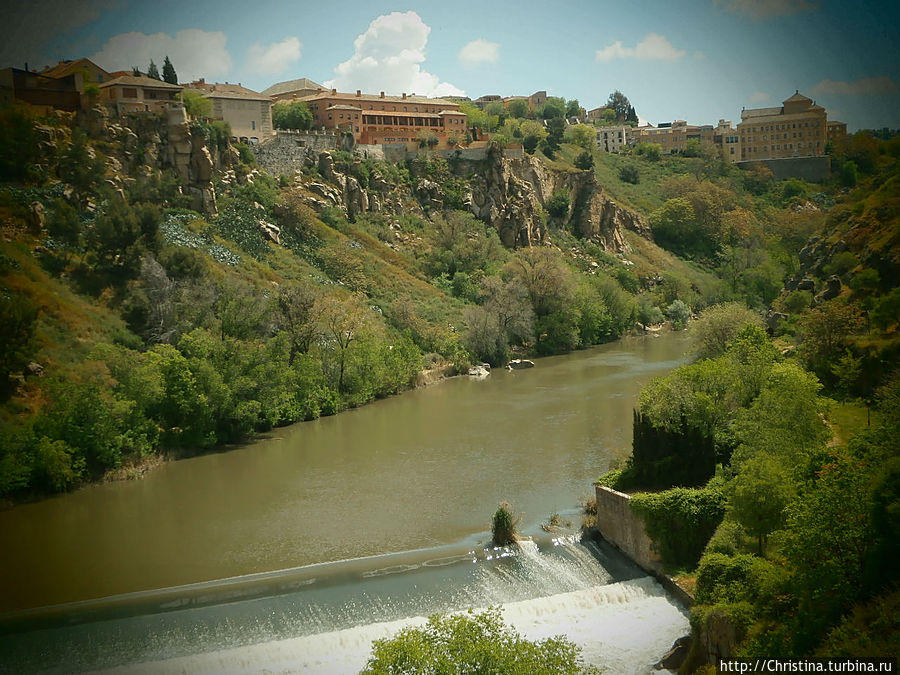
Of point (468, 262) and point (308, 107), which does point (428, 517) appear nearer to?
point (468, 262)

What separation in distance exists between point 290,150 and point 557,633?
192 feet

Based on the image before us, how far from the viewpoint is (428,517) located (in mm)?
25781

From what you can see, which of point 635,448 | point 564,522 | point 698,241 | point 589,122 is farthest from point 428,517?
point 589,122

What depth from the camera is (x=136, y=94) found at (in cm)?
5612

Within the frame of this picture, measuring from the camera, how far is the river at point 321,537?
769 inches

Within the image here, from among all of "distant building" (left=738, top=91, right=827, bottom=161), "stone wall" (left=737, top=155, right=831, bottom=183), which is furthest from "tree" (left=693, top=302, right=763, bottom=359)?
"distant building" (left=738, top=91, right=827, bottom=161)

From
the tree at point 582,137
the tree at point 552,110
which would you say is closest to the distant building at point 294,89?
the tree at point 582,137

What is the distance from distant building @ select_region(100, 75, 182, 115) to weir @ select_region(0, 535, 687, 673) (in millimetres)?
44213

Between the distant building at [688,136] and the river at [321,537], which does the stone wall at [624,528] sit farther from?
the distant building at [688,136]

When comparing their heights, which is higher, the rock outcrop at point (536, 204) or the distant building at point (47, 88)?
the distant building at point (47, 88)

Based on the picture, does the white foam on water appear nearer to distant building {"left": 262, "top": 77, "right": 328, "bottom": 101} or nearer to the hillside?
the hillside

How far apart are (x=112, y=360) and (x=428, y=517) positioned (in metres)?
17.3

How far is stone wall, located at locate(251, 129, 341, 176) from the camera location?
6706 centimetres

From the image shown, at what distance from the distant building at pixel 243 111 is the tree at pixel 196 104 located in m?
2.20
